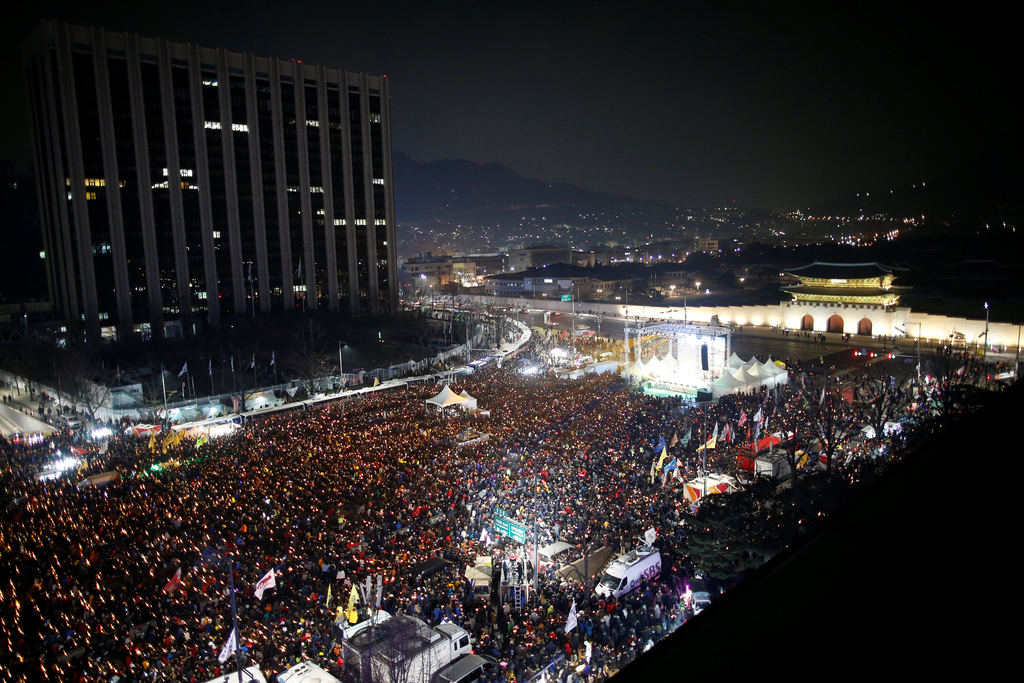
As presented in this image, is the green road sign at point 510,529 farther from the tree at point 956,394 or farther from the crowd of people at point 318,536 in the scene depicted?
the tree at point 956,394

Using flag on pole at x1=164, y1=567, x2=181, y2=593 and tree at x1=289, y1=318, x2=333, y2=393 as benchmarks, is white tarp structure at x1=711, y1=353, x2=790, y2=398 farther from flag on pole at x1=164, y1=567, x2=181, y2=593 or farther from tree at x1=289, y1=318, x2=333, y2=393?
flag on pole at x1=164, y1=567, x2=181, y2=593

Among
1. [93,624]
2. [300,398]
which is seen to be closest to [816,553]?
[93,624]

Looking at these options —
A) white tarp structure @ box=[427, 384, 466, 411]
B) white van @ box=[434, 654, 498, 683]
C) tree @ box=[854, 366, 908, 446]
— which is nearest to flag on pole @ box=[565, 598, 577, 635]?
white van @ box=[434, 654, 498, 683]

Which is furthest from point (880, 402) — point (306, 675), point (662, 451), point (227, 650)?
point (227, 650)

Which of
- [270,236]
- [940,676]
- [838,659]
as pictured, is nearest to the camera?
[940,676]

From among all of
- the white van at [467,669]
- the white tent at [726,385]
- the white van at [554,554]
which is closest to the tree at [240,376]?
the white van at [554,554]

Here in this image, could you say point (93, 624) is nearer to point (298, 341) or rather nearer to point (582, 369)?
point (582, 369)
